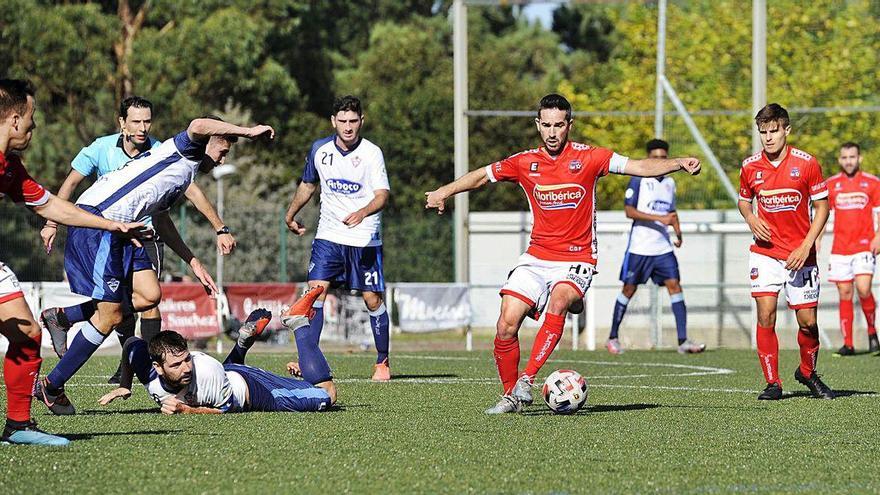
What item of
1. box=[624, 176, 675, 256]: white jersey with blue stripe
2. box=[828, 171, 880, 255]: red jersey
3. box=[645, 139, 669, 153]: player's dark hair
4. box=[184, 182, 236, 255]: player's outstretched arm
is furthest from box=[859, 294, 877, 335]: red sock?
box=[184, 182, 236, 255]: player's outstretched arm

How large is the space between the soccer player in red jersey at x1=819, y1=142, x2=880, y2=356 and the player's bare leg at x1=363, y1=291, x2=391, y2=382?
6.71 meters

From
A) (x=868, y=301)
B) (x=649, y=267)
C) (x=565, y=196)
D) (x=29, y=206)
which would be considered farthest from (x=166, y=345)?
(x=868, y=301)

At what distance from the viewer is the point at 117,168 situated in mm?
10438

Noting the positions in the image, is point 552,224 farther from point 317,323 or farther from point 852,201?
point 852,201

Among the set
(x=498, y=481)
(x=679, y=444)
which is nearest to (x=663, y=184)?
(x=679, y=444)

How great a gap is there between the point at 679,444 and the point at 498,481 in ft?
5.44

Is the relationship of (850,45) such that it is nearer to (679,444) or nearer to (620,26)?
(620,26)

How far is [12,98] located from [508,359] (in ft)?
12.7

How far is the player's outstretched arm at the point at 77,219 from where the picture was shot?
7127mm

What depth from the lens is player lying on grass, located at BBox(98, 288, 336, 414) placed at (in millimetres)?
8438

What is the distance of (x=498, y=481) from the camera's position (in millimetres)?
6164

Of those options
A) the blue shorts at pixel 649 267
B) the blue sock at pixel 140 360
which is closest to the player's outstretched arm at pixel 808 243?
the blue sock at pixel 140 360

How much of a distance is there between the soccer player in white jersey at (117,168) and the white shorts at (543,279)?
1.91m

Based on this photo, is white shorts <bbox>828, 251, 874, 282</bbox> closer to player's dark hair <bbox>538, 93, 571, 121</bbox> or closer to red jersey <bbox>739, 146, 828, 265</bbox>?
red jersey <bbox>739, 146, 828, 265</bbox>
